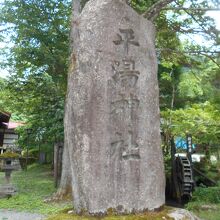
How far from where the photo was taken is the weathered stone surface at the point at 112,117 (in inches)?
212

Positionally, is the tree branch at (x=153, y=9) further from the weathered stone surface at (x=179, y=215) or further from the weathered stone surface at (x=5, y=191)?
the weathered stone surface at (x=5, y=191)

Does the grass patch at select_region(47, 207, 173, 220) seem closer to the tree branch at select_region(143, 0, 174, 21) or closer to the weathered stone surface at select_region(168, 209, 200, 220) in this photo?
the weathered stone surface at select_region(168, 209, 200, 220)

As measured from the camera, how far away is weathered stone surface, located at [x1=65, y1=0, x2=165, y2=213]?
17.6 ft

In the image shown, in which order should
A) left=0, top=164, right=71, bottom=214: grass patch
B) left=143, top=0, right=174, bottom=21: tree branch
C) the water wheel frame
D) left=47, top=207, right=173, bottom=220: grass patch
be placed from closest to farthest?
left=47, top=207, right=173, bottom=220: grass patch, left=143, top=0, right=174, bottom=21: tree branch, left=0, top=164, right=71, bottom=214: grass patch, the water wheel frame

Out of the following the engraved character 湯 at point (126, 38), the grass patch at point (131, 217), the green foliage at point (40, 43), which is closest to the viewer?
the grass patch at point (131, 217)

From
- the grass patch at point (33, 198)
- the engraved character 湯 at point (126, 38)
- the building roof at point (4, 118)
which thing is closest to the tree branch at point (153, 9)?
the engraved character 湯 at point (126, 38)

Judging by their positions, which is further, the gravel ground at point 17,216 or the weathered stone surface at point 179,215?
the gravel ground at point 17,216

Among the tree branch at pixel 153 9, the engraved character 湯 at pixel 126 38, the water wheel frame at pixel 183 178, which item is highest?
the tree branch at pixel 153 9

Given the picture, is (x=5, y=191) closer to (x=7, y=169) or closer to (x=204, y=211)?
(x=7, y=169)

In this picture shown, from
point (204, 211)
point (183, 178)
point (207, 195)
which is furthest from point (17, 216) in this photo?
point (183, 178)

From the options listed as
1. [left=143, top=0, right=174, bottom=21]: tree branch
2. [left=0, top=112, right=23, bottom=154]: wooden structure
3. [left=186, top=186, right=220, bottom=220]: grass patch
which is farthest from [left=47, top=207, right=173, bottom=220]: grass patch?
[left=0, top=112, right=23, bottom=154]: wooden structure

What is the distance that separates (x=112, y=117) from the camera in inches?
218

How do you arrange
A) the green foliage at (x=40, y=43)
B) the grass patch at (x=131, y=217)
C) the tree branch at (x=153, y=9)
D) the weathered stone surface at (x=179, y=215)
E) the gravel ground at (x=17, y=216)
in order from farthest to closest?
the green foliage at (x=40, y=43), the gravel ground at (x=17, y=216), the tree branch at (x=153, y=9), the weathered stone surface at (x=179, y=215), the grass patch at (x=131, y=217)

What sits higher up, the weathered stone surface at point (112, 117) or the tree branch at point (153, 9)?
the tree branch at point (153, 9)
